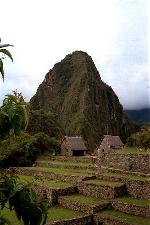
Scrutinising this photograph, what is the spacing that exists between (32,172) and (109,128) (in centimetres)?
8625

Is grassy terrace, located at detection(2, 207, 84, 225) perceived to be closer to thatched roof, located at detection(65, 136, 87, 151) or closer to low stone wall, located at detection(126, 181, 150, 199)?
low stone wall, located at detection(126, 181, 150, 199)

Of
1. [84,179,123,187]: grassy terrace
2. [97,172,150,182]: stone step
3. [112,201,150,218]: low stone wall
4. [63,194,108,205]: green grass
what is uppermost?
[97,172,150,182]: stone step

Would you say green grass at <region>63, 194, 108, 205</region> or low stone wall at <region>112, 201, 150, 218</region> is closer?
low stone wall at <region>112, 201, 150, 218</region>

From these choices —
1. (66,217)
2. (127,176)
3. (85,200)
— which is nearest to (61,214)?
(66,217)

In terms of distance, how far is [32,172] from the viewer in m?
22.7

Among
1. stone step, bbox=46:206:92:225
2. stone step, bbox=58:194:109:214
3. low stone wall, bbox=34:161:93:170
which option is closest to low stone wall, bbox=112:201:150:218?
stone step, bbox=58:194:109:214

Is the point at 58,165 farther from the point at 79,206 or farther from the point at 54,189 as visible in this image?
the point at 79,206

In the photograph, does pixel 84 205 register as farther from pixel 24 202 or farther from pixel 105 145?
pixel 105 145

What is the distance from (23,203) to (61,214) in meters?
12.7

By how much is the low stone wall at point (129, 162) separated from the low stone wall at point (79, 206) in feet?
11.8

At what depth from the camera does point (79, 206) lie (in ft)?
53.3

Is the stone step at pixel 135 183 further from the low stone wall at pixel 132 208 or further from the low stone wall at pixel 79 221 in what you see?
the low stone wall at pixel 79 221

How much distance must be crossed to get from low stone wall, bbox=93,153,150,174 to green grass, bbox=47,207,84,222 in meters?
4.45

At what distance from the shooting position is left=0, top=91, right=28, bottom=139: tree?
350 cm
